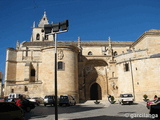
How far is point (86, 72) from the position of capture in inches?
1145

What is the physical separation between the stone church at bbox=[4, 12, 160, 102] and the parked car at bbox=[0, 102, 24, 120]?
15.9 m

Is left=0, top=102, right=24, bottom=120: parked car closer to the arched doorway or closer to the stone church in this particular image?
the stone church

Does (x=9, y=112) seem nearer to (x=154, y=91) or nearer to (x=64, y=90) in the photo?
(x=64, y=90)

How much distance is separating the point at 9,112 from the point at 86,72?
22.8 meters

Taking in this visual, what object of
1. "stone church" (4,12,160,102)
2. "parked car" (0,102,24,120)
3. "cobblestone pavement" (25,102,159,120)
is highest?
"stone church" (4,12,160,102)

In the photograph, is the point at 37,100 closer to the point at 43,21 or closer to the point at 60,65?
the point at 60,65

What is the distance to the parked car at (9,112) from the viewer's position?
21.1ft

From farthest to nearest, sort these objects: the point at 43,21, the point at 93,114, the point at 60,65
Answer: the point at 43,21
the point at 60,65
the point at 93,114

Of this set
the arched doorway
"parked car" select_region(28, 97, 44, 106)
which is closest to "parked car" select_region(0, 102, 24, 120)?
"parked car" select_region(28, 97, 44, 106)

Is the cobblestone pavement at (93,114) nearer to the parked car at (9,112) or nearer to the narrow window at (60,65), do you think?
the parked car at (9,112)

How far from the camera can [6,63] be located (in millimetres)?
27625

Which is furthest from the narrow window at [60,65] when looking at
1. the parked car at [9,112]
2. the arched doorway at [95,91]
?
the parked car at [9,112]

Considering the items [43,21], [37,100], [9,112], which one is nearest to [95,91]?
[37,100]

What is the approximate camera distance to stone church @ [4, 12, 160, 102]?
23547mm
